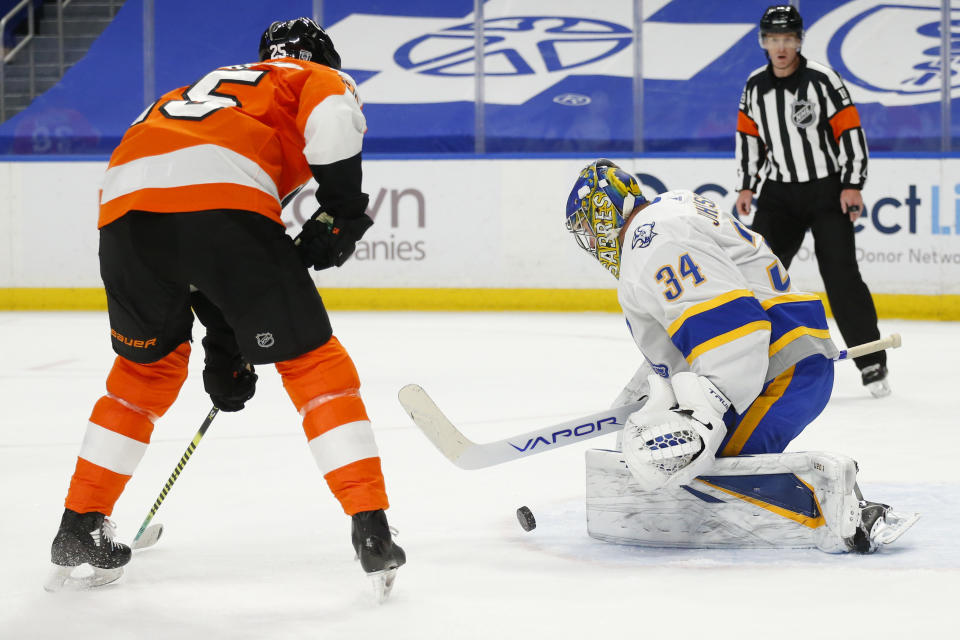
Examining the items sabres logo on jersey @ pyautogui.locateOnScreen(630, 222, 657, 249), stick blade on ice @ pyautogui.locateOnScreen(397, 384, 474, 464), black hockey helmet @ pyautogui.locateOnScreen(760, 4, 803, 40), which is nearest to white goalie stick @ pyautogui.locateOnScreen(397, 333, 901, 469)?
stick blade on ice @ pyautogui.locateOnScreen(397, 384, 474, 464)

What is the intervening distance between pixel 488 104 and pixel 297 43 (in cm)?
586

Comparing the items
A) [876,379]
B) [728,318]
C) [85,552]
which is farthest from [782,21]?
[85,552]

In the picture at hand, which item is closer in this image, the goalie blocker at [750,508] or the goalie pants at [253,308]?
the goalie pants at [253,308]

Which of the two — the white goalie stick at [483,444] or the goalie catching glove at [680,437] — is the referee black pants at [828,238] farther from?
the goalie catching glove at [680,437]

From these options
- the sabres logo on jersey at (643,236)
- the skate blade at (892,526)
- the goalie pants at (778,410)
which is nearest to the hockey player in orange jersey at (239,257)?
the sabres logo on jersey at (643,236)

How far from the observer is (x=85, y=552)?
6.56 feet

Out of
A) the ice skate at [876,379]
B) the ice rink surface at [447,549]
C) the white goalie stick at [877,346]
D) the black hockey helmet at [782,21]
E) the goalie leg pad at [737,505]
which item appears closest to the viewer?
the ice rink surface at [447,549]

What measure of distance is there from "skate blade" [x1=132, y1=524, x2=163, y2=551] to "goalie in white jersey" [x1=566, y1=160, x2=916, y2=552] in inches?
31.9

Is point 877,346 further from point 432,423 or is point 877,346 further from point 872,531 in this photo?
point 432,423

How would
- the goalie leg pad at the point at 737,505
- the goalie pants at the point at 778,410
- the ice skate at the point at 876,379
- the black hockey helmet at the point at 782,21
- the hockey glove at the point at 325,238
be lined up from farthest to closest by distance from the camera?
the black hockey helmet at the point at 782,21, the ice skate at the point at 876,379, the goalie pants at the point at 778,410, the goalie leg pad at the point at 737,505, the hockey glove at the point at 325,238

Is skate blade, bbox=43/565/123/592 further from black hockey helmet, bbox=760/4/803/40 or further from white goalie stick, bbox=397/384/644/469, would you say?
black hockey helmet, bbox=760/4/803/40

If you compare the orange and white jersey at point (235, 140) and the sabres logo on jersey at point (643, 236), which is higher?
the orange and white jersey at point (235, 140)

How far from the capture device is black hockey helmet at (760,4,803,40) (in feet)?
13.6

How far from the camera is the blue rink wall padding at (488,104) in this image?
7.55 metres
